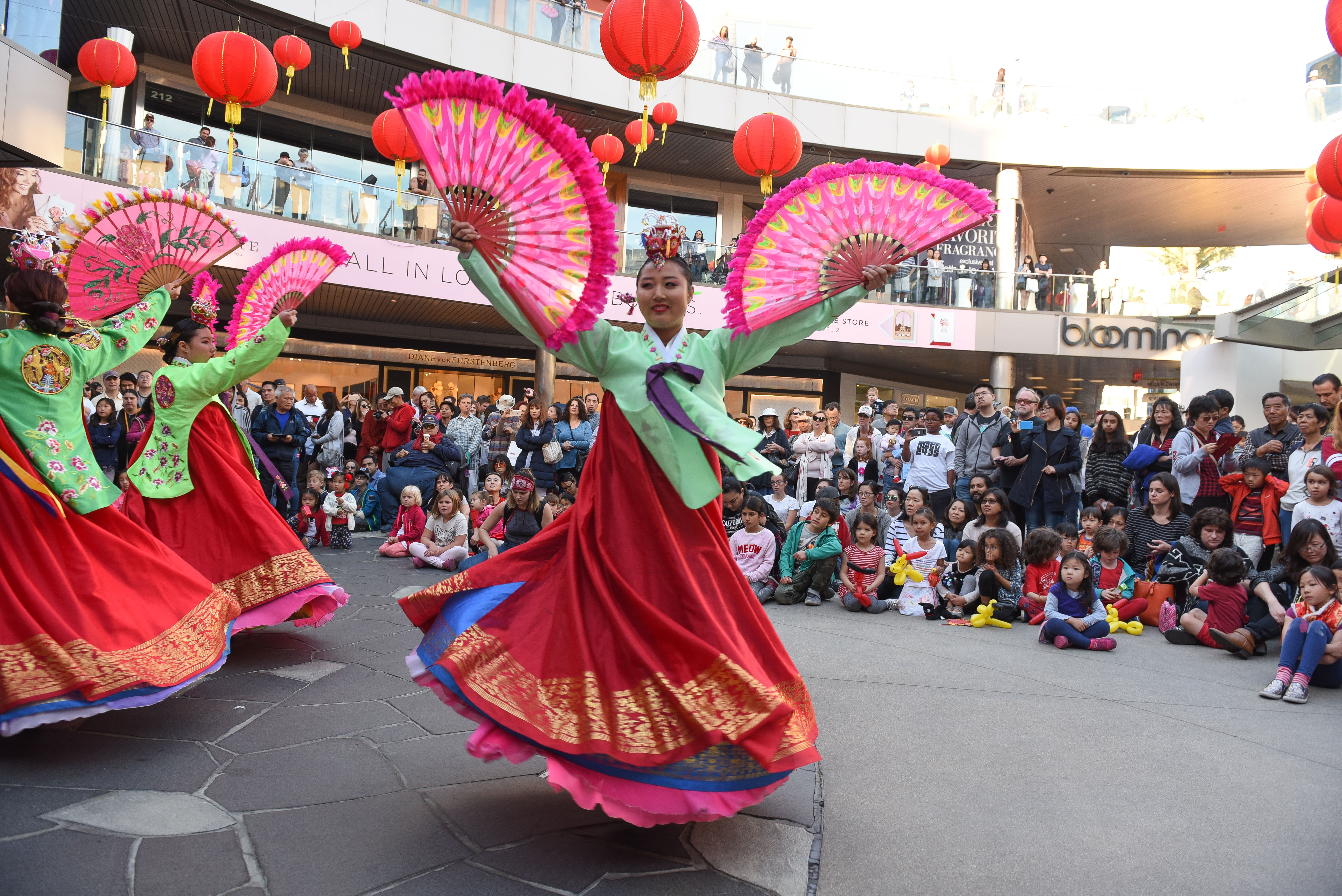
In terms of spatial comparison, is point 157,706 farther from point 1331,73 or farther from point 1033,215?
point 1033,215

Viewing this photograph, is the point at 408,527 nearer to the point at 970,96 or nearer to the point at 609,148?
the point at 609,148

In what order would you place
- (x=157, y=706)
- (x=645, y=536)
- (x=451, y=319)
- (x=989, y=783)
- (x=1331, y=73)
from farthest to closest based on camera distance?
(x=451, y=319)
(x=1331, y=73)
(x=157, y=706)
(x=989, y=783)
(x=645, y=536)

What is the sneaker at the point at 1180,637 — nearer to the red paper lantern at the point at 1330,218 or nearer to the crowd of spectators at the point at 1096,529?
the crowd of spectators at the point at 1096,529

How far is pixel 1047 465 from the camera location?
294 inches

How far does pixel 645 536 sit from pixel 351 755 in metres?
1.37

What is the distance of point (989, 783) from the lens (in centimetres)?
308

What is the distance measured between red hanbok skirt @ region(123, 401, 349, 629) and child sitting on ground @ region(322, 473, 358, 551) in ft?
14.7

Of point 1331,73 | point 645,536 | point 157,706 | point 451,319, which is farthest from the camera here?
point 451,319

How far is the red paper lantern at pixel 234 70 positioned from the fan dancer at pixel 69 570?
5.18 m

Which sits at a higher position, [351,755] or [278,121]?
[278,121]

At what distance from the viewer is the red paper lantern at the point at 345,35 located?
460 inches

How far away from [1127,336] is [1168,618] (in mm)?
14123

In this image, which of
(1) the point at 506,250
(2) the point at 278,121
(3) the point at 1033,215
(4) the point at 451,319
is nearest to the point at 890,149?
(3) the point at 1033,215

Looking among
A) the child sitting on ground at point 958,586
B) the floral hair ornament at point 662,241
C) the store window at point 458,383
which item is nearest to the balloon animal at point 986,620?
the child sitting on ground at point 958,586
